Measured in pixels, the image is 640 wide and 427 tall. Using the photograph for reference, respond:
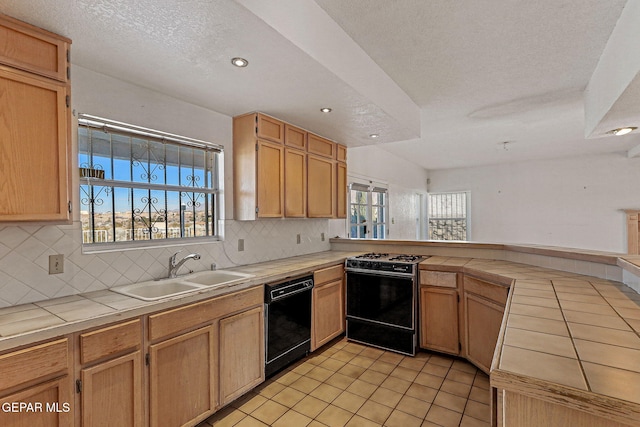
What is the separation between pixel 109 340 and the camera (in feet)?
4.99

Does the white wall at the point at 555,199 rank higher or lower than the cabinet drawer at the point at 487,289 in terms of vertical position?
higher

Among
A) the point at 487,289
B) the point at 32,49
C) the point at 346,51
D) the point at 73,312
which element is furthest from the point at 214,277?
the point at 487,289

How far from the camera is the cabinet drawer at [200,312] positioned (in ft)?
5.65

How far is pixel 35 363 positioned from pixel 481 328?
113 inches

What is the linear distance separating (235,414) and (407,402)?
1.22 m

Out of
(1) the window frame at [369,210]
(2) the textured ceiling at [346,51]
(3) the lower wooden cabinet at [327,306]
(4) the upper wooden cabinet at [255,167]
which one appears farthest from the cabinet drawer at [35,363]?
(1) the window frame at [369,210]

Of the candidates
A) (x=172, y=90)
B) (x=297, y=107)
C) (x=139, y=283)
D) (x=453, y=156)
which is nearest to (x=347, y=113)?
(x=297, y=107)

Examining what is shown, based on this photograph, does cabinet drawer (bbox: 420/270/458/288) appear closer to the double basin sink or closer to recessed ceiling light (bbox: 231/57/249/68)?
the double basin sink

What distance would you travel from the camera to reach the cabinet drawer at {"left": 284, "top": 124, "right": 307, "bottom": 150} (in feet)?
10.1

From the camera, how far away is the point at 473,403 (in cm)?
221

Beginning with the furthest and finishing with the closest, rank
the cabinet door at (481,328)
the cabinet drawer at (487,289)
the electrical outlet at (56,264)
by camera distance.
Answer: the cabinet door at (481,328) < the cabinet drawer at (487,289) < the electrical outlet at (56,264)

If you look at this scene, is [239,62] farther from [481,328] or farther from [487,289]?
[481,328]

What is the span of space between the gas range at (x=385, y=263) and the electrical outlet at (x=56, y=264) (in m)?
2.39

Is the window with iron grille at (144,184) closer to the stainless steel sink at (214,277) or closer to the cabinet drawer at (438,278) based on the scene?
the stainless steel sink at (214,277)
